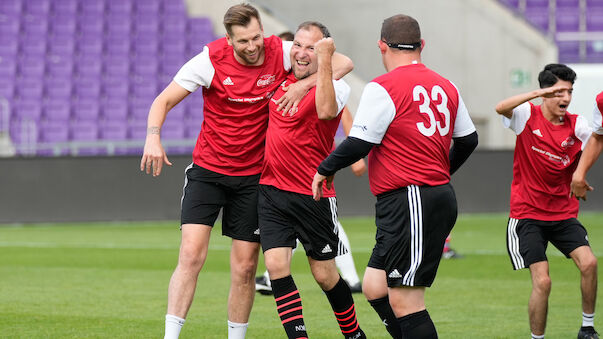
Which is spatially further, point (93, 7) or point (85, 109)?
point (93, 7)

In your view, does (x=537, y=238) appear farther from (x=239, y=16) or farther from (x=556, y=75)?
(x=239, y=16)

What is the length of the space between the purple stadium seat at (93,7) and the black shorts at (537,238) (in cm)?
2121

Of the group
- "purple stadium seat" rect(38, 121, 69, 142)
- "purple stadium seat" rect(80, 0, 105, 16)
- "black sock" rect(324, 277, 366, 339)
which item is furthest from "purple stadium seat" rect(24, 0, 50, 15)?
"black sock" rect(324, 277, 366, 339)

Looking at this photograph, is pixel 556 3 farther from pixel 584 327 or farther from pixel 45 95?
pixel 584 327

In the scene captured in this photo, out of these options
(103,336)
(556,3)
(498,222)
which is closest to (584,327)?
(103,336)

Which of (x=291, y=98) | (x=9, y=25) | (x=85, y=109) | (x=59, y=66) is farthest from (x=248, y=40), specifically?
(x=9, y=25)

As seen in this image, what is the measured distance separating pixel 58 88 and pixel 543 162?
1946 cm

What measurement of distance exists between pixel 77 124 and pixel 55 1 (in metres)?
4.75

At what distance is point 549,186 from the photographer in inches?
285

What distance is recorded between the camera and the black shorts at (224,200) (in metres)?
6.38

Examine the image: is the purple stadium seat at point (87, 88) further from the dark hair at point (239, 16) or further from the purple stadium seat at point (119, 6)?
the dark hair at point (239, 16)

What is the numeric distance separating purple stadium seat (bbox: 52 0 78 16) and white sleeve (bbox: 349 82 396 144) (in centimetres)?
2273

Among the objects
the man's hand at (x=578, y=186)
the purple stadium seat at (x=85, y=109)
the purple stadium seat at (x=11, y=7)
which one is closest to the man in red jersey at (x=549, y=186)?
the man's hand at (x=578, y=186)

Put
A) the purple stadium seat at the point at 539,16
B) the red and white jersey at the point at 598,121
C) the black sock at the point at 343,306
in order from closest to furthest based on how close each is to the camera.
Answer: the black sock at the point at 343,306 → the red and white jersey at the point at 598,121 → the purple stadium seat at the point at 539,16
